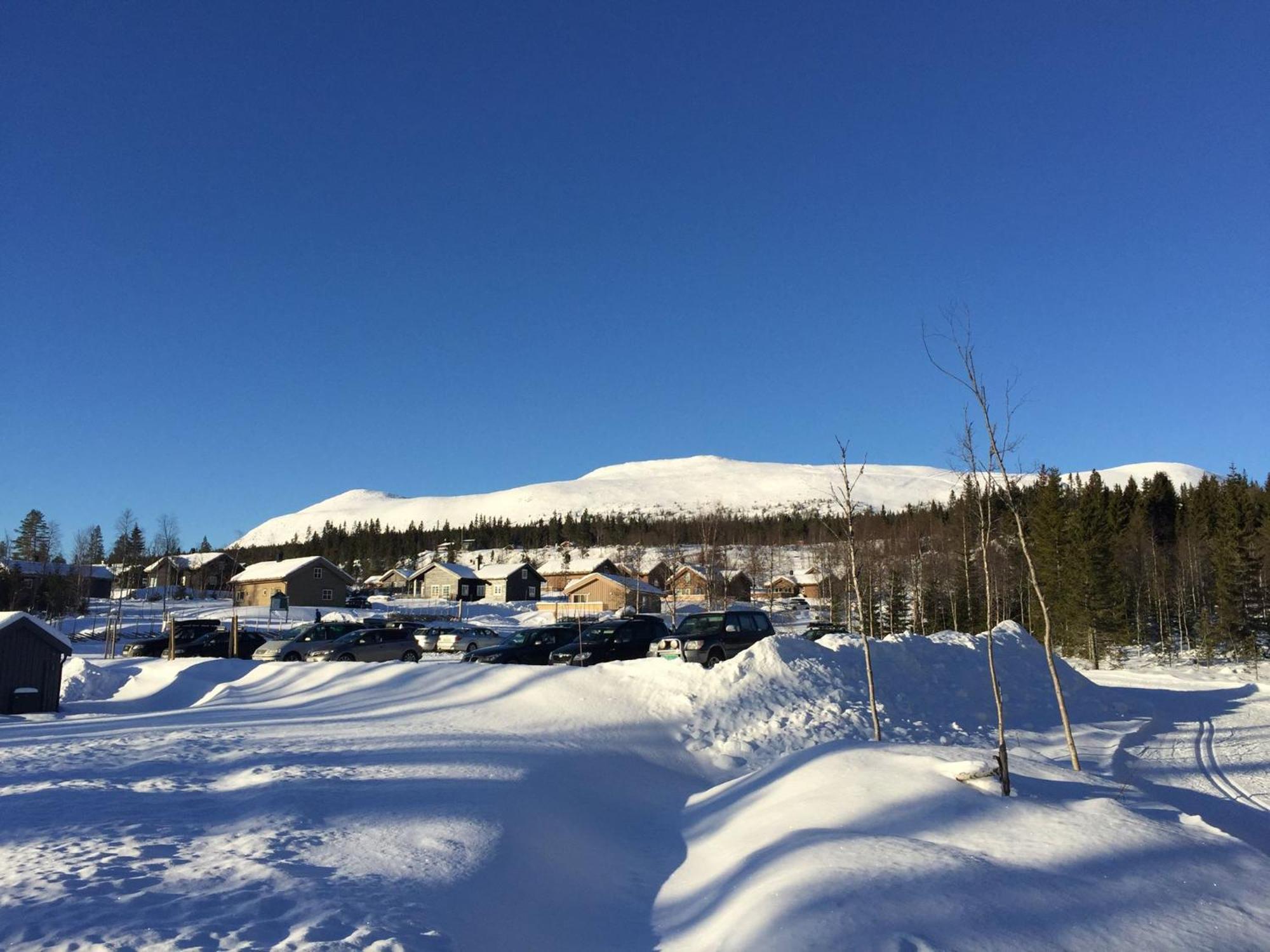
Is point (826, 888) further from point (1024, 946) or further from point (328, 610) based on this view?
point (328, 610)

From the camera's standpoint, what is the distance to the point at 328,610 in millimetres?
62344

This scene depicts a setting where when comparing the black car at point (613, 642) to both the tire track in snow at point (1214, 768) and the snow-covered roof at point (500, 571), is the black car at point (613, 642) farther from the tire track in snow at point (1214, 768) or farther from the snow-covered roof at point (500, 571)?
the snow-covered roof at point (500, 571)

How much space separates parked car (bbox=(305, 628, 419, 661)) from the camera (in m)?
26.0

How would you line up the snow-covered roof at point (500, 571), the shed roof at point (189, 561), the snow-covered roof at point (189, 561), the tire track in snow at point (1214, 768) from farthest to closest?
the snow-covered roof at point (500, 571)
the shed roof at point (189, 561)
the snow-covered roof at point (189, 561)
the tire track in snow at point (1214, 768)

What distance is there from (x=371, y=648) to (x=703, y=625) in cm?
1181

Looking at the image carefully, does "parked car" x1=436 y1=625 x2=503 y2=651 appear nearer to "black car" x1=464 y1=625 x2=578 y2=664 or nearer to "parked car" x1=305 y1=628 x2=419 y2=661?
"parked car" x1=305 y1=628 x2=419 y2=661

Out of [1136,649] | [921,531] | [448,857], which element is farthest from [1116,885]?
[921,531]

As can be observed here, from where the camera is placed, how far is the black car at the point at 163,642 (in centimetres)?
3127

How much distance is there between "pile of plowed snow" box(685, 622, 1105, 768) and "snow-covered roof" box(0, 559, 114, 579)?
2603 inches

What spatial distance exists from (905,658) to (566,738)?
34.0ft

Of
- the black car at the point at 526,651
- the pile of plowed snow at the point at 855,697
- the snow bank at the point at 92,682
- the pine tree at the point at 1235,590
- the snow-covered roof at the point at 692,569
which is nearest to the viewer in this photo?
the pile of plowed snow at the point at 855,697

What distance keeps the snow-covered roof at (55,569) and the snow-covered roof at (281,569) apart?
483 inches

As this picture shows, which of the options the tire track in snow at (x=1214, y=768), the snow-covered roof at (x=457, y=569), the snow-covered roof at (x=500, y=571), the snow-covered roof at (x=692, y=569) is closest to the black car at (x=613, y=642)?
the tire track in snow at (x=1214, y=768)

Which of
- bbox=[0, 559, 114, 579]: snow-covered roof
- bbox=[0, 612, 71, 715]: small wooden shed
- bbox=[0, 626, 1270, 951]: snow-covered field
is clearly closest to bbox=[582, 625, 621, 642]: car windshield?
bbox=[0, 626, 1270, 951]: snow-covered field
